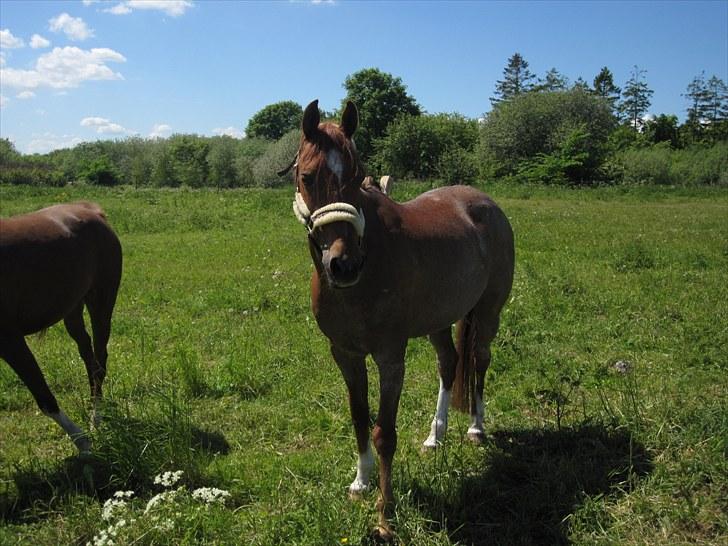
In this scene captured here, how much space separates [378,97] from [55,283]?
5788 cm

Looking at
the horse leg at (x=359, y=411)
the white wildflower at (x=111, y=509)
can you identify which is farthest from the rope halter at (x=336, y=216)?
the white wildflower at (x=111, y=509)

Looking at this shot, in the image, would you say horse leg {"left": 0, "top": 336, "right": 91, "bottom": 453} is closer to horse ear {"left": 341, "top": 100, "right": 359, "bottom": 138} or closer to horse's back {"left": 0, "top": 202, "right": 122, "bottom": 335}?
horse's back {"left": 0, "top": 202, "right": 122, "bottom": 335}

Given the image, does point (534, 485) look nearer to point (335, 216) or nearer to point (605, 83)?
point (335, 216)

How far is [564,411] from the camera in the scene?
4531mm

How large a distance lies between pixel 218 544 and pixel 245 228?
14235mm

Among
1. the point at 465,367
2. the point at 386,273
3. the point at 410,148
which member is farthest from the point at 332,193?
the point at 410,148

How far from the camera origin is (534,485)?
11.4 ft

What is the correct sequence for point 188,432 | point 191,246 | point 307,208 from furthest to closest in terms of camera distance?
point 191,246, point 188,432, point 307,208

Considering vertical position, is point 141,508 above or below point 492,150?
below

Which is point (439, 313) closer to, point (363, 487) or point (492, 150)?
point (363, 487)

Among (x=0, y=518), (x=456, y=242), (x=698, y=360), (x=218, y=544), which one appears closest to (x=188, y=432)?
(x=218, y=544)

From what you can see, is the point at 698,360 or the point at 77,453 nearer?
the point at 77,453

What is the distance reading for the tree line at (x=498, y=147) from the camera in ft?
129

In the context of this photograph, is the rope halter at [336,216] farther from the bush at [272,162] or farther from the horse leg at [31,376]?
the bush at [272,162]
